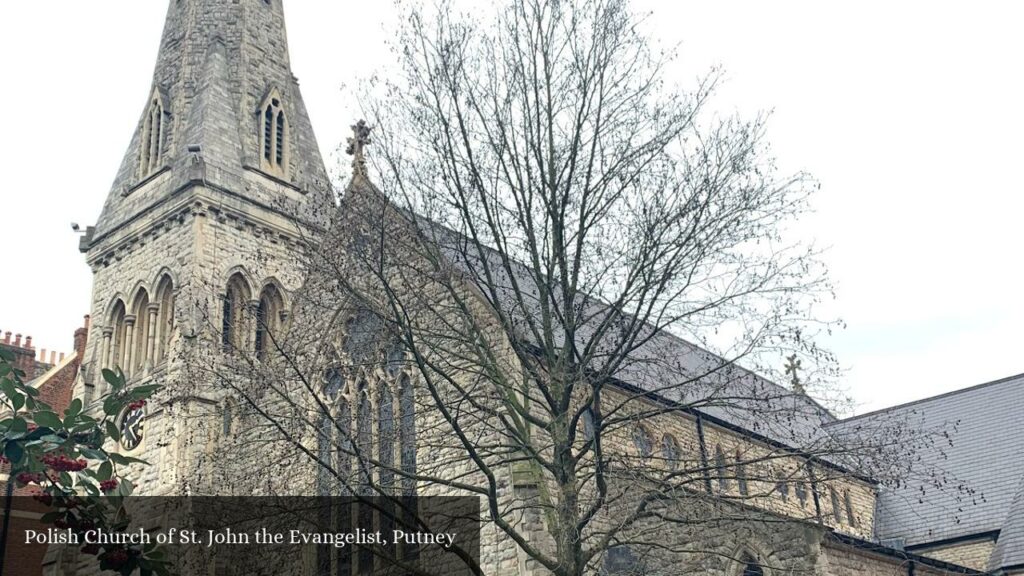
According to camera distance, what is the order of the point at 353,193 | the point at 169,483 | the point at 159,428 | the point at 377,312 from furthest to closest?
1. the point at 159,428
2. the point at 169,483
3. the point at 353,193
4. the point at 377,312

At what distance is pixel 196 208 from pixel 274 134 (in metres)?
6.13

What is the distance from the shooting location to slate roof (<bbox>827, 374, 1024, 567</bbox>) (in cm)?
2634

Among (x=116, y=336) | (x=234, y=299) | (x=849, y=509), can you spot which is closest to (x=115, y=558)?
(x=849, y=509)

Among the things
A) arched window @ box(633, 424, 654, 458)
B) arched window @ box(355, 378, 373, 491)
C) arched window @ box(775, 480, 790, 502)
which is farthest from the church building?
arched window @ box(355, 378, 373, 491)

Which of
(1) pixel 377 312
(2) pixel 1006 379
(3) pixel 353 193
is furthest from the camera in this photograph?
(2) pixel 1006 379

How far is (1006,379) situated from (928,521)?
6520mm

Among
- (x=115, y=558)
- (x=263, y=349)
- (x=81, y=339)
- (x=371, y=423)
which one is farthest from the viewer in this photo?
(x=81, y=339)

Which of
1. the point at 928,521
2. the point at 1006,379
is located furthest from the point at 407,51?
the point at 1006,379

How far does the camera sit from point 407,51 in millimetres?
12766

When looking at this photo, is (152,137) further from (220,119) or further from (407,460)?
(407,460)

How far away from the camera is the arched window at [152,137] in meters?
34.6

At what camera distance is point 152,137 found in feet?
116

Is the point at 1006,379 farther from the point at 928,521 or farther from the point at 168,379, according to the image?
the point at 168,379

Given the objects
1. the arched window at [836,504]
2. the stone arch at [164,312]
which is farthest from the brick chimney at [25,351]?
the arched window at [836,504]
